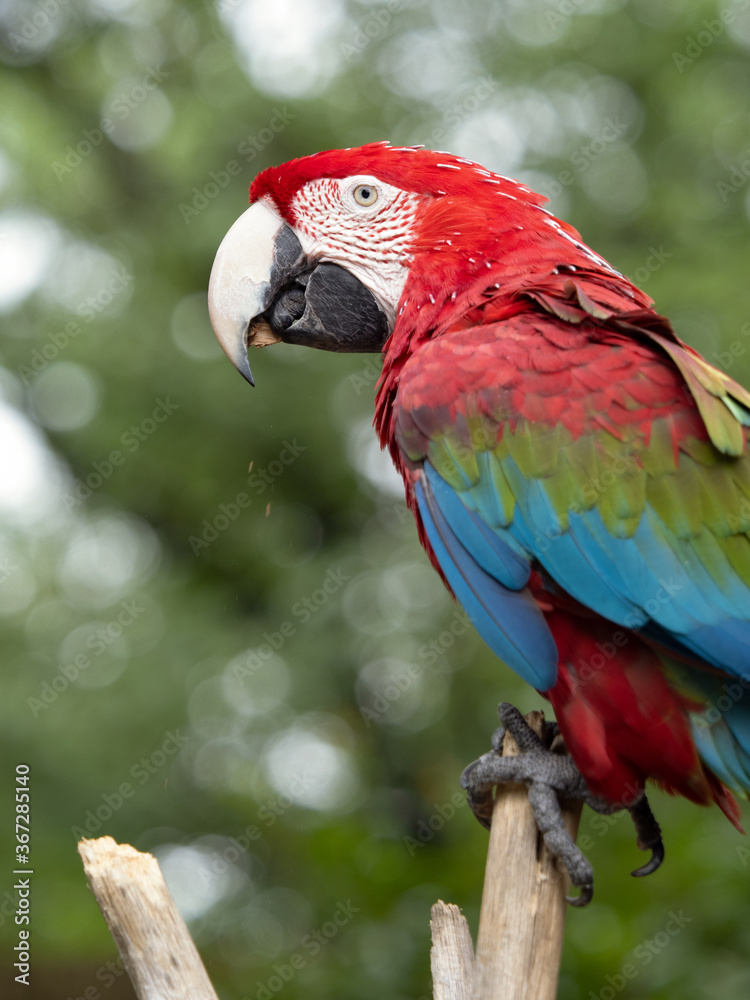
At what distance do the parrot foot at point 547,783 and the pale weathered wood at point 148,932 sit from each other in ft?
1.74

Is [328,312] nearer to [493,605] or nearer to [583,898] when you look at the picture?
[493,605]

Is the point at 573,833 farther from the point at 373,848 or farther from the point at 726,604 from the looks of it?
the point at 373,848

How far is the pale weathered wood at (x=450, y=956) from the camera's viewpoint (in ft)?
4.41

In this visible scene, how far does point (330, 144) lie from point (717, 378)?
274 cm

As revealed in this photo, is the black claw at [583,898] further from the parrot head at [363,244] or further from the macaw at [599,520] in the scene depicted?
the parrot head at [363,244]

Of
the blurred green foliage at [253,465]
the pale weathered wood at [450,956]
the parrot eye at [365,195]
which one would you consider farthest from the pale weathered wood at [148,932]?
the blurred green foliage at [253,465]

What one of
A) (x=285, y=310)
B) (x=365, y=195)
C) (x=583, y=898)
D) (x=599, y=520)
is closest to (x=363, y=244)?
(x=365, y=195)

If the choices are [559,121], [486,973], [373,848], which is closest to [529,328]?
[486,973]

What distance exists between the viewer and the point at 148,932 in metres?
1.24

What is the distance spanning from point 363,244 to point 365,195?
10 cm

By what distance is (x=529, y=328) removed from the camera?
5.13 ft

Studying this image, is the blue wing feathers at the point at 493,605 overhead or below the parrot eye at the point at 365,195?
below

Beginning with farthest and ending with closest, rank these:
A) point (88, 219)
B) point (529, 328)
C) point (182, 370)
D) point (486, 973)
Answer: point (88, 219), point (182, 370), point (529, 328), point (486, 973)

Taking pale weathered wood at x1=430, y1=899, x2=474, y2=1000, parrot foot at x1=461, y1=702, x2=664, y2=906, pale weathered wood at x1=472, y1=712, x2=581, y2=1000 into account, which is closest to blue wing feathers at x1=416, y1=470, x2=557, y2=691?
parrot foot at x1=461, y1=702, x2=664, y2=906
